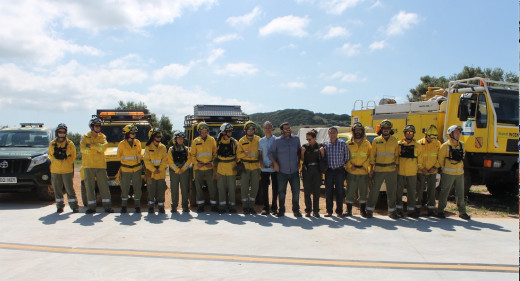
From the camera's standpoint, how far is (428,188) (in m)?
8.34

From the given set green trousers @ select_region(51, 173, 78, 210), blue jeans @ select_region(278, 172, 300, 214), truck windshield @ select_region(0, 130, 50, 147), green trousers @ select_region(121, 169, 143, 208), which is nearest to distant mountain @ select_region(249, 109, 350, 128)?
truck windshield @ select_region(0, 130, 50, 147)

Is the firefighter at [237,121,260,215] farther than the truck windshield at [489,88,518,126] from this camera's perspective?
No

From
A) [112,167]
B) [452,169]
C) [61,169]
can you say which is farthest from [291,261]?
[61,169]

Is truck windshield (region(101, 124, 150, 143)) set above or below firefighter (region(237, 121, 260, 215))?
above

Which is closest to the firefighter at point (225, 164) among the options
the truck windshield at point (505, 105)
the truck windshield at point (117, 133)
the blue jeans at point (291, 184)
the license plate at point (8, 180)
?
the blue jeans at point (291, 184)

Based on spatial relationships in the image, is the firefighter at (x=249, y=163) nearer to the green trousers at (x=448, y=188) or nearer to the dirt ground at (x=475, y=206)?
the dirt ground at (x=475, y=206)

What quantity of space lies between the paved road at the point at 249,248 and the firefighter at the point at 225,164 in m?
0.45

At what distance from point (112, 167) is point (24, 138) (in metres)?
3.30

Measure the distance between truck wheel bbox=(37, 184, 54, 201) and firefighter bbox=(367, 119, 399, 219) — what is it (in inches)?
291

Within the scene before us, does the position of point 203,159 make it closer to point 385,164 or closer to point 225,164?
point 225,164

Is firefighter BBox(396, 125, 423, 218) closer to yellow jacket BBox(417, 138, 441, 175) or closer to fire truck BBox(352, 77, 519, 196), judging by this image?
yellow jacket BBox(417, 138, 441, 175)

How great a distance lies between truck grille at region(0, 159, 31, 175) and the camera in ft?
29.6

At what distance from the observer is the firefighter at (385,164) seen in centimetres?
788

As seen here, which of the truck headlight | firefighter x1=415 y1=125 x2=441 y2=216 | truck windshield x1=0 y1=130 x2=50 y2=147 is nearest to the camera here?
firefighter x1=415 y1=125 x2=441 y2=216
